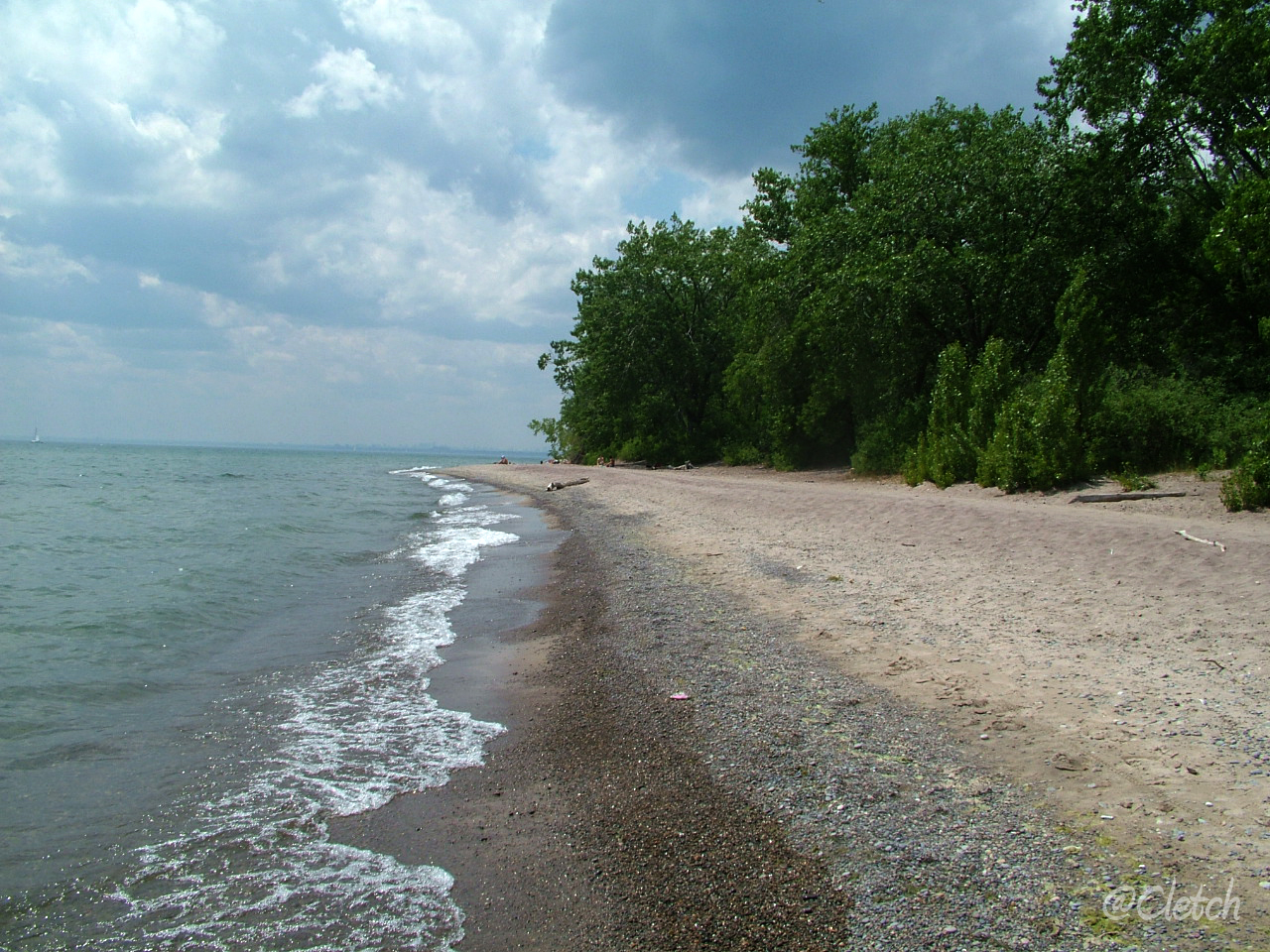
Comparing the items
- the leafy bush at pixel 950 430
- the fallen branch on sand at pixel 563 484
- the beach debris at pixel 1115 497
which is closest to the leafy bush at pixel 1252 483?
the beach debris at pixel 1115 497

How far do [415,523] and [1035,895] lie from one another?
19253 mm

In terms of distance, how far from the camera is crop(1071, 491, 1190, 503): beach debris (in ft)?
45.3

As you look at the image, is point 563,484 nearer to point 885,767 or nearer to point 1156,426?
point 1156,426

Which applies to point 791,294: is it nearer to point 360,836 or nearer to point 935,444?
point 935,444

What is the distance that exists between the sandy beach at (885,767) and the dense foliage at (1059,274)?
7.61 metres

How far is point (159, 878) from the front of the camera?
3.68 m

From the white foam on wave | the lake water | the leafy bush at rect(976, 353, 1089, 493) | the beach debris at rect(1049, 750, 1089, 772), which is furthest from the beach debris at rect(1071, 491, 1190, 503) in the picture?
the white foam on wave

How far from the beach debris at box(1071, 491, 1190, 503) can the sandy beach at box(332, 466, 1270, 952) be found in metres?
4.57

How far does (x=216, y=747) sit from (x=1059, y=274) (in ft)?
75.4

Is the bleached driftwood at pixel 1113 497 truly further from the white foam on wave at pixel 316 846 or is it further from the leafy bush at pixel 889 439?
the white foam on wave at pixel 316 846

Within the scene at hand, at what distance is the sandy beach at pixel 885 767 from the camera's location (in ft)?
10.4

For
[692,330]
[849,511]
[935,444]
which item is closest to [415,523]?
[849,511]

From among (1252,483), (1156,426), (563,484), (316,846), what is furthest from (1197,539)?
(563,484)

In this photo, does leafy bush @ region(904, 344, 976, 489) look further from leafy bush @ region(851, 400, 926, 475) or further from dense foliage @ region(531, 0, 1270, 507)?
leafy bush @ region(851, 400, 926, 475)
